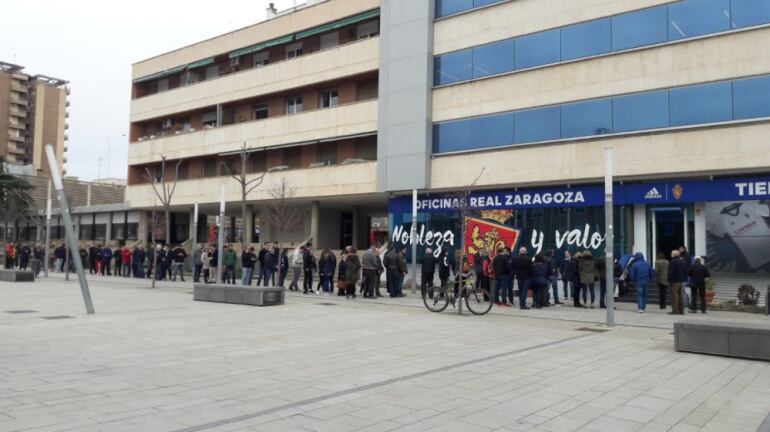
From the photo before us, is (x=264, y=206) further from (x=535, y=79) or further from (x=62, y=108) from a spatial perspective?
(x=62, y=108)

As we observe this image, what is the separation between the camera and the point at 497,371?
8031 mm

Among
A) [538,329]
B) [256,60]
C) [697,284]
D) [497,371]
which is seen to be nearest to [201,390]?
[497,371]

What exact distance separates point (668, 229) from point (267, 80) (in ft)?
75.3

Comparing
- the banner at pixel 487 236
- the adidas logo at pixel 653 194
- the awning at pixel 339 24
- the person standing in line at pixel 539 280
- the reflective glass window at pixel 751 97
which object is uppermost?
the awning at pixel 339 24

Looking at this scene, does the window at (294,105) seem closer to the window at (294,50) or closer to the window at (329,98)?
the window at (329,98)

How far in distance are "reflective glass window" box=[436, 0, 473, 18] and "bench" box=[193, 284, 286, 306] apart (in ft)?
54.1

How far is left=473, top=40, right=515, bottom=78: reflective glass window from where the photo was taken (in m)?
25.9

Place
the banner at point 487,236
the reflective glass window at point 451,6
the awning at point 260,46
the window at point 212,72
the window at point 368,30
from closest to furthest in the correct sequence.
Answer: the banner at point 487,236, the reflective glass window at point 451,6, the window at point 368,30, the awning at point 260,46, the window at point 212,72

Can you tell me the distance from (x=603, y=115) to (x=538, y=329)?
12.9 m

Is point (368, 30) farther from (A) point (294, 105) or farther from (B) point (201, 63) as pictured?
(B) point (201, 63)

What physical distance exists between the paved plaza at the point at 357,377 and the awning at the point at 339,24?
21.4 metres

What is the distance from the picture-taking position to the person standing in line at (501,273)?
17.4 m

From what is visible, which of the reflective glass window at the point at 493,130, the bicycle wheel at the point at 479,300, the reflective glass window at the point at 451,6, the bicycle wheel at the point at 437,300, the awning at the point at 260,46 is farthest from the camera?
Answer: the awning at the point at 260,46

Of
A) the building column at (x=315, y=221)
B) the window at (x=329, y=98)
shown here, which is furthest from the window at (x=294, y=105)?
the building column at (x=315, y=221)
